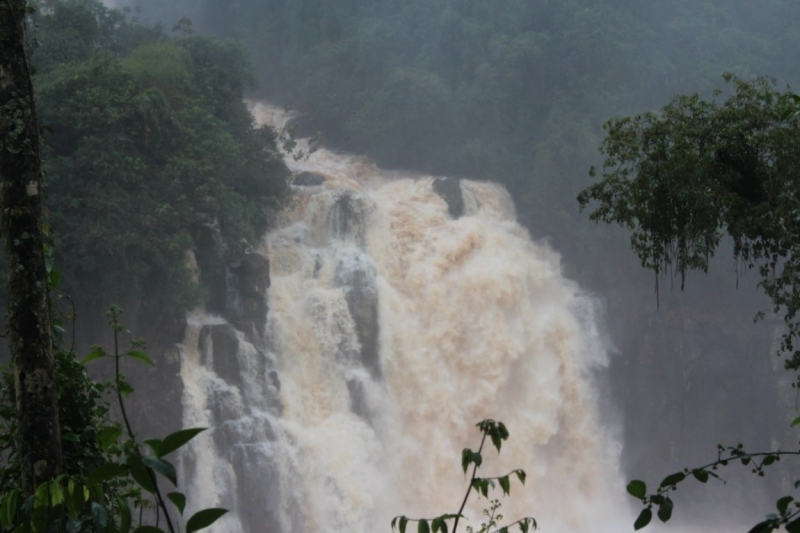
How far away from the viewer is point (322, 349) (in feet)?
54.8

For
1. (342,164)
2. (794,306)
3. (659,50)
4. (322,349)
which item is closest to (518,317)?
(322,349)

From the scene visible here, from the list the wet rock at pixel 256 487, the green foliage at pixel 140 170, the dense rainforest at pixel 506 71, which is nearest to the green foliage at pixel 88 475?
the green foliage at pixel 140 170

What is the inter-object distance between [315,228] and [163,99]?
4.20 m

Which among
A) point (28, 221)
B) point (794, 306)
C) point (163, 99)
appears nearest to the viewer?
point (28, 221)

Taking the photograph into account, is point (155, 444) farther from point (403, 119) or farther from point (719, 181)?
point (403, 119)

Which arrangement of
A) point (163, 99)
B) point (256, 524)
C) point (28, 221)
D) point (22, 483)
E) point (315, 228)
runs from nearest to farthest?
point (22, 483) < point (28, 221) < point (256, 524) < point (163, 99) < point (315, 228)

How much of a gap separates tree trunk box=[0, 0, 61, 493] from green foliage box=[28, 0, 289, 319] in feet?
36.2

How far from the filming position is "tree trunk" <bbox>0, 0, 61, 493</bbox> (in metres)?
2.59

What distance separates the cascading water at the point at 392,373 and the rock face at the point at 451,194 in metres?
0.04

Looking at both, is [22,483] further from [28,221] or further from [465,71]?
[465,71]

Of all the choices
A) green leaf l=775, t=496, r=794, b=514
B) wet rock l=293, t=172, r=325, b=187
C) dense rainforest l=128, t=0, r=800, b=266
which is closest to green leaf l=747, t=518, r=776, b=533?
green leaf l=775, t=496, r=794, b=514

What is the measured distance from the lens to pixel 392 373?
57.4 ft

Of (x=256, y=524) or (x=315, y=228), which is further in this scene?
(x=315, y=228)

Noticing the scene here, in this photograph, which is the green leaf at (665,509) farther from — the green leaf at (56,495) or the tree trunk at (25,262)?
the tree trunk at (25,262)
